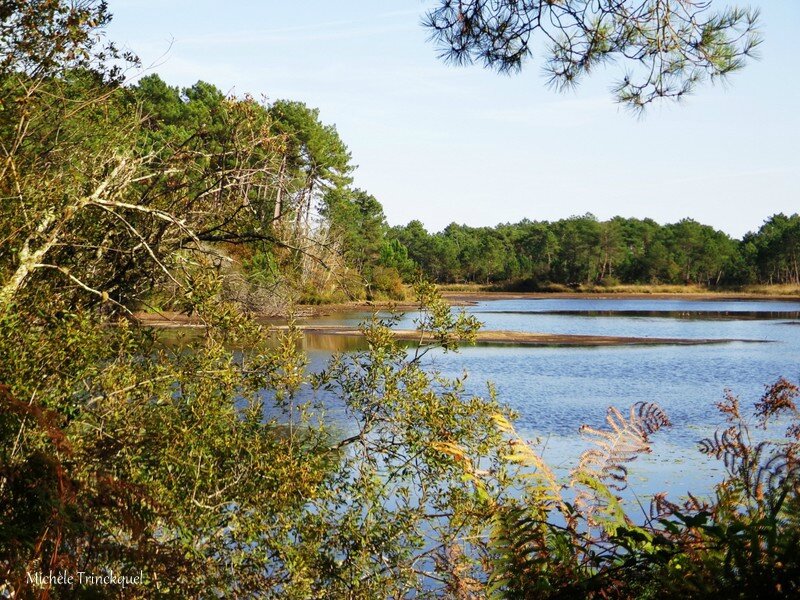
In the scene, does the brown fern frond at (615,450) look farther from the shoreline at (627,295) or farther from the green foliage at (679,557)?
the shoreline at (627,295)

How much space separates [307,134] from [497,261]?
57720 mm

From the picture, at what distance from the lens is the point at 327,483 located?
6707 mm

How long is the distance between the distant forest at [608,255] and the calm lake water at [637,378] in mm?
46217

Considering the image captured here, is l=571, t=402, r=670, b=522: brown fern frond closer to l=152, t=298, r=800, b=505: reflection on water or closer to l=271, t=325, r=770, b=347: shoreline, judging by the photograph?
l=152, t=298, r=800, b=505: reflection on water

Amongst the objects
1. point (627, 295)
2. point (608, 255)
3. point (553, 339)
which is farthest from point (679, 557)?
point (608, 255)

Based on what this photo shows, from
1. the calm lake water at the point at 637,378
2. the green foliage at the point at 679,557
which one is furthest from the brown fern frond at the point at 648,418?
the calm lake water at the point at 637,378

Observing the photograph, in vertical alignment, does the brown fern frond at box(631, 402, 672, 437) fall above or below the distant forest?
below

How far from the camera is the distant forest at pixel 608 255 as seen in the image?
93438mm

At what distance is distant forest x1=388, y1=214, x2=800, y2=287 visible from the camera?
9344cm

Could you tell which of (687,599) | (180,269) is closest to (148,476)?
(180,269)

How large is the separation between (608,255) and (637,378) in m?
72.2

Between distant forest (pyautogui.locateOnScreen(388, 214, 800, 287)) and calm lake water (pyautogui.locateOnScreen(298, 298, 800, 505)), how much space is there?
4622 cm

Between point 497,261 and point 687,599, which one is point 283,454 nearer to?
point 687,599

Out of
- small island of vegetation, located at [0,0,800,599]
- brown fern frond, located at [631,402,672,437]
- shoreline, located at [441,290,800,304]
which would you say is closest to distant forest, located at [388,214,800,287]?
shoreline, located at [441,290,800,304]
